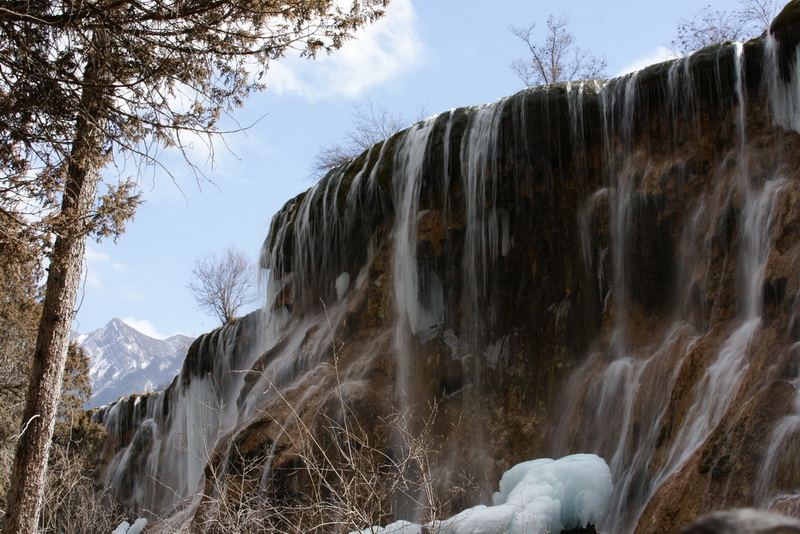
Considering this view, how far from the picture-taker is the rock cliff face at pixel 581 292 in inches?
335

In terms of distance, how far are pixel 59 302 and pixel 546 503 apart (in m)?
5.62

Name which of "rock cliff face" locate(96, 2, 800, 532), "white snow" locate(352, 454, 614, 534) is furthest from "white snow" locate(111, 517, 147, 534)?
"white snow" locate(352, 454, 614, 534)

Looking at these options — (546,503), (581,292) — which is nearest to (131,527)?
(581,292)

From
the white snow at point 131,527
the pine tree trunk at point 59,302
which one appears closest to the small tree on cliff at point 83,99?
the pine tree trunk at point 59,302

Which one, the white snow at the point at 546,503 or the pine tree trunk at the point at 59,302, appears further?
the pine tree trunk at the point at 59,302

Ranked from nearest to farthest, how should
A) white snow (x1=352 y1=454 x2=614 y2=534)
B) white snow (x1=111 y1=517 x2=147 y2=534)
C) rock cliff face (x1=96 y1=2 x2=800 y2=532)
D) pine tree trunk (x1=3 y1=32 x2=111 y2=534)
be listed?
white snow (x1=352 y1=454 x2=614 y2=534), pine tree trunk (x1=3 y1=32 x2=111 y2=534), rock cliff face (x1=96 y1=2 x2=800 y2=532), white snow (x1=111 y1=517 x2=147 y2=534)

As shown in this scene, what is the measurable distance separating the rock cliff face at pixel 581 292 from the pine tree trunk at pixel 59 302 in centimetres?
174

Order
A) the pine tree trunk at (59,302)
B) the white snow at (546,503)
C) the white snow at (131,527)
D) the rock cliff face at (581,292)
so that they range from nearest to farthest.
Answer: the white snow at (546,503)
the pine tree trunk at (59,302)
the rock cliff face at (581,292)
the white snow at (131,527)

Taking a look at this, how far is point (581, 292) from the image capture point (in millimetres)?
12641

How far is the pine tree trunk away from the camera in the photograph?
323 inches

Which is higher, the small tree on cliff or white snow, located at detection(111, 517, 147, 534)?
the small tree on cliff

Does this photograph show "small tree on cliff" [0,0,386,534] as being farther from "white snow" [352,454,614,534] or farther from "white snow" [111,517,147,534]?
"white snow" [111,517,147,534]

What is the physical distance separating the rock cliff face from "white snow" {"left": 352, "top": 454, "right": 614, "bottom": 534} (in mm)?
405

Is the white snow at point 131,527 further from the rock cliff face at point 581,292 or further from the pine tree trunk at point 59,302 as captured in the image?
the pine tree trunk at point 59,302
